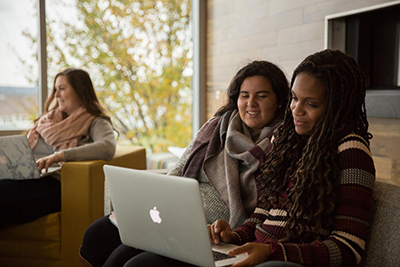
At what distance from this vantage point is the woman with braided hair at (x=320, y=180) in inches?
41.6

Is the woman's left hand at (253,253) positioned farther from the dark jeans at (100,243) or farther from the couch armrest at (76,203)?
the couch armrest at (76,203)

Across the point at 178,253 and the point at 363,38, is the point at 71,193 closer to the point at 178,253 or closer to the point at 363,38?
the point at 178,253

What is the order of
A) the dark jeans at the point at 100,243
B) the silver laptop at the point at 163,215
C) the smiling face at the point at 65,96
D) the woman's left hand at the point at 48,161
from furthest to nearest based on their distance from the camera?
1. the smiling face at the point at 65,96
2. the woman's left hand at the point at 48,161
3. the dark jeans at the point at 100,243
4. the silver laptop at the point at 163,215

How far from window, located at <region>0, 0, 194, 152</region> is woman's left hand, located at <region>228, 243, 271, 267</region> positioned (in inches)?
119

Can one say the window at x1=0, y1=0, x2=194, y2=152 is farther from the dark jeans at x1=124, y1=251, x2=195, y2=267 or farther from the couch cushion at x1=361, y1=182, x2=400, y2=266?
the couch cushion at x1=361, y1=182, x2=400, y2=266

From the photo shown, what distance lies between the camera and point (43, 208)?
204 cm

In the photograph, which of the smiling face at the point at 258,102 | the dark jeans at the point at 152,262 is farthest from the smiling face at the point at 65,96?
the dark jeans at the point at 152,262

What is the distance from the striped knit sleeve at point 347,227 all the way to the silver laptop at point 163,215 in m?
0.16

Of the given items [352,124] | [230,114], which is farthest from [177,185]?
[230,114]

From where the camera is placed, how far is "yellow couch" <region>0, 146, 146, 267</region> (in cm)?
202

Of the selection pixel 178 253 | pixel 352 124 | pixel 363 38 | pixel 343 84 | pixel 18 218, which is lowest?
pixel 18 218

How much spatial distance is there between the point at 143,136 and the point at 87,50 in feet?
3.44

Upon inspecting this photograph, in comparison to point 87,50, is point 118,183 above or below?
below

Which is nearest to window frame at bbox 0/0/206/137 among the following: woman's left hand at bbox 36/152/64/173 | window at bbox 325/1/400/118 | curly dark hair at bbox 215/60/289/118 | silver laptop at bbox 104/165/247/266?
window at bbox 325/1/400/118
